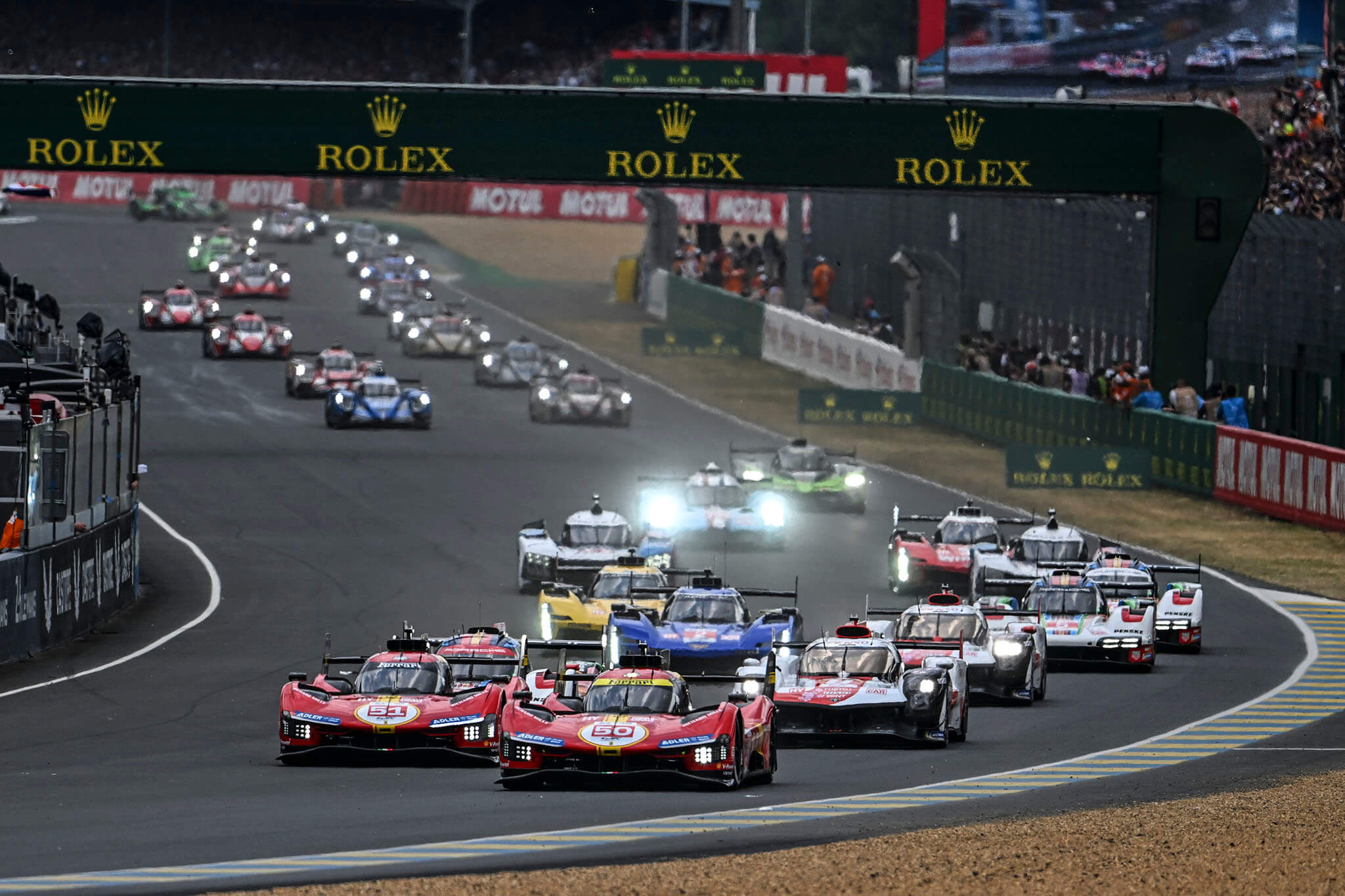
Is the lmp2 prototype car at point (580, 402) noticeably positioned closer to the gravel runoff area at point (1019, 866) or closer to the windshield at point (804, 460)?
the windshield at point (804, 460)

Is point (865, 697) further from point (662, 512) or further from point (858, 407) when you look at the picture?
point (858, 407)

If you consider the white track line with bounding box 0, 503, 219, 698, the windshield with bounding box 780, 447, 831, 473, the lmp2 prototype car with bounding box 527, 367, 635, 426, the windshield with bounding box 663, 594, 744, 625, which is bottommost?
the white track line with bounding box 0, 503, 219, 698

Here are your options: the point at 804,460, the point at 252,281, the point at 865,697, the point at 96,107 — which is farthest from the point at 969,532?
the point at 252,281

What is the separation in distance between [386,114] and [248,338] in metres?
23.1

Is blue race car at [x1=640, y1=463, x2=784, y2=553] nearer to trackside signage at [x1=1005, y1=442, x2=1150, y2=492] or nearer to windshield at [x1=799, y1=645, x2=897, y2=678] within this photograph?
trackside signage at [x1=1005, y1=442, x2=1150, y2=492]

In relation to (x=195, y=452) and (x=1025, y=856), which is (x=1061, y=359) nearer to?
(x=195, y=452)

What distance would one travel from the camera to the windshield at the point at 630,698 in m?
22.4

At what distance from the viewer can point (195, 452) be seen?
172ft

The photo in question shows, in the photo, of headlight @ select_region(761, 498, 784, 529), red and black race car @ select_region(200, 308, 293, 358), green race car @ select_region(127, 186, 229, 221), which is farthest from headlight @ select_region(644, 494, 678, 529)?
green race car @ select_region(127, 186, 229, 221)

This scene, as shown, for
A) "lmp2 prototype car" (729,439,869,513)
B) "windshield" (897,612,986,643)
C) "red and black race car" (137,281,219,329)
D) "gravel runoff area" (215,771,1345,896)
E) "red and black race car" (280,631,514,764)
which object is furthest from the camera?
"red and black race car" (137,281,219,329)

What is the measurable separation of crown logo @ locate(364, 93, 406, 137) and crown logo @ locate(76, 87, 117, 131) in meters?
4.74

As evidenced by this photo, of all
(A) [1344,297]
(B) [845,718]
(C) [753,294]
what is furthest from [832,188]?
(C) [753,294]

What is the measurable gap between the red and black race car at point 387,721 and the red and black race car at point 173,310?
1911 inches

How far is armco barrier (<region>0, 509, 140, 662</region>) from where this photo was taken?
100 ft
